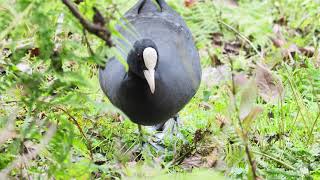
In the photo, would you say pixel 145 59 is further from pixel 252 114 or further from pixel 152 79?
pixel 252 114

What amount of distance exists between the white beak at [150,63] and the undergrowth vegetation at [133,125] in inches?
9.9

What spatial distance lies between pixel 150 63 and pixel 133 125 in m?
0.90

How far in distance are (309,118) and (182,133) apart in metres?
0.76

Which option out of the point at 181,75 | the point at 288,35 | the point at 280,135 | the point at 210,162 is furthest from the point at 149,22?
the point at 288,35

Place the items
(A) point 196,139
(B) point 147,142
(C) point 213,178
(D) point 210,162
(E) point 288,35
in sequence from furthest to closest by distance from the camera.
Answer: (E) point 288,35 < (B) point 147,142 < (A) point 196,139 < (D) point 210,162 < (C) point 213,178

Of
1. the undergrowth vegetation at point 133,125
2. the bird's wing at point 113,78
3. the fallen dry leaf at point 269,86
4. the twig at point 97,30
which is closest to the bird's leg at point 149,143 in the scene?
the undergrowth vegetation at point 133,125

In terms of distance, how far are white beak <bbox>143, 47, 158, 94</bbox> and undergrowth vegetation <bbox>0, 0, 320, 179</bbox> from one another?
252mm

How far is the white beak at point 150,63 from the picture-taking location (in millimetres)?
3512

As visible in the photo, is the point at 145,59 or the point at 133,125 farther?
the point at 133,125

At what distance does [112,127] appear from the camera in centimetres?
400

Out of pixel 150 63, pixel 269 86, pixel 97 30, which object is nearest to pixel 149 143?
pixel 150 63

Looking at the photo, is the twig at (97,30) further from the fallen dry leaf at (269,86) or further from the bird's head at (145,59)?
the bird's head at (145,59)

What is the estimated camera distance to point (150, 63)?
11.6ft

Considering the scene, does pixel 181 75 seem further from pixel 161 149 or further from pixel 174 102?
pixel 161 149
